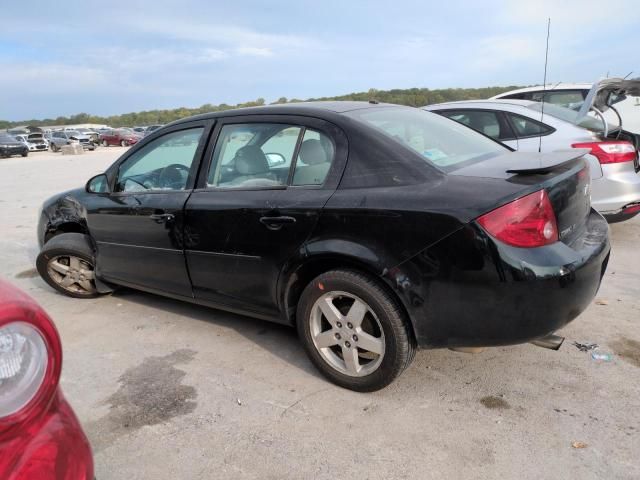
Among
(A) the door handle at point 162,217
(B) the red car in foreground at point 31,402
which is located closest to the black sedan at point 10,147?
(A) the door handle at point 162,217

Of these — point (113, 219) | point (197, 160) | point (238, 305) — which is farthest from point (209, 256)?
point (113, 219)

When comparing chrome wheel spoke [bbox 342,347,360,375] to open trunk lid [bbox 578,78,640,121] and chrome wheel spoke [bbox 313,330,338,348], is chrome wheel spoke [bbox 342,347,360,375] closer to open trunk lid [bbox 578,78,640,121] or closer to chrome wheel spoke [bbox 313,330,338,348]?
chrome wheel spoke [bbox 313,330,338,348]

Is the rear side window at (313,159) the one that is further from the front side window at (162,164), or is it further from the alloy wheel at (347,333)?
the front side window at (162,164)

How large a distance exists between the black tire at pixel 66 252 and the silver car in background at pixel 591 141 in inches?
148

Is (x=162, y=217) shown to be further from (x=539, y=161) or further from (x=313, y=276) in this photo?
(x=539, y=161)

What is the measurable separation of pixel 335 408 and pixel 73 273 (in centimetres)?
286

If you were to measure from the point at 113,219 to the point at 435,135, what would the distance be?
96.1 inches

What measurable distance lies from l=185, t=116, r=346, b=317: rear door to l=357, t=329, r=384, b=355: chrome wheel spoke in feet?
1.95

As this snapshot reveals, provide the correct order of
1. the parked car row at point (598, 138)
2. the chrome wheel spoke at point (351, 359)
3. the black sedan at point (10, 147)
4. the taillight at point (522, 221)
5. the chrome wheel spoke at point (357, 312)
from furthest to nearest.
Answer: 1. the black sedan at point (10, 147)
2. the parked car row at point (598, 138)
3. the chrome wheel spoke at point (351, 359)
4. the chrome wheel spoke at point (357, 312)
5. the taillight at point (522, 221)

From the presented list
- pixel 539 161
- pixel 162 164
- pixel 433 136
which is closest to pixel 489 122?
pixel 433 136

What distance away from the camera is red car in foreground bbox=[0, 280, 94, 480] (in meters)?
1.13

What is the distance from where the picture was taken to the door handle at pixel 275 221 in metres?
2.77

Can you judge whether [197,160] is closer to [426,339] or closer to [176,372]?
[176,372]

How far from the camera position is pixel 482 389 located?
275 centimetres
